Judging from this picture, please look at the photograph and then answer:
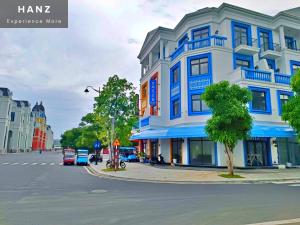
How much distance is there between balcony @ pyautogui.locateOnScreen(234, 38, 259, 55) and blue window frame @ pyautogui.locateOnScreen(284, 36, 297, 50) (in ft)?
18.5

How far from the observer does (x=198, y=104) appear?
2481 cm

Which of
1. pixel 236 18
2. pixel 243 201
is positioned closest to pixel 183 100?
pixel 236 18

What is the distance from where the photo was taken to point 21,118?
8212 centimetres

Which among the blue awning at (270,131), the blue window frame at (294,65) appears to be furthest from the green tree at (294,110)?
the blue window frame at (294,65)

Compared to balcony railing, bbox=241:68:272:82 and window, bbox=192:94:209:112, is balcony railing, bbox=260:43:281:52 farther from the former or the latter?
window, bbox=192:94:209:112

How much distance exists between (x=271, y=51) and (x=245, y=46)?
3570 millimetres

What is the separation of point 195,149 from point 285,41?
A: 1777 centimetres

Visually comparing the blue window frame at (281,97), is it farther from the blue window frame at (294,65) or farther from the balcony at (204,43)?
the balcony at (204,43)

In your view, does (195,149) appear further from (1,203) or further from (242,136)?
(1,203)

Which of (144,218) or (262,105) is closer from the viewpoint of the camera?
(144,218)

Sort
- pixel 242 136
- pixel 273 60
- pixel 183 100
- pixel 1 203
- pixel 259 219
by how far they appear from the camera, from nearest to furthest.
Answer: pixel 259 219 → pixel 1 203 → pixel 242 136 → pixel 183 100 → pixel 273 60

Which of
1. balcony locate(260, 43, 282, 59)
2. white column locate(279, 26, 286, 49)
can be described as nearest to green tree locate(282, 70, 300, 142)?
balcony locate(260, 43, 282, 59)

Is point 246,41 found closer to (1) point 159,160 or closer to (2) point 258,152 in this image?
(2) point 258,152

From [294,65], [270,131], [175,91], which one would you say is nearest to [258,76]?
[270,131]
